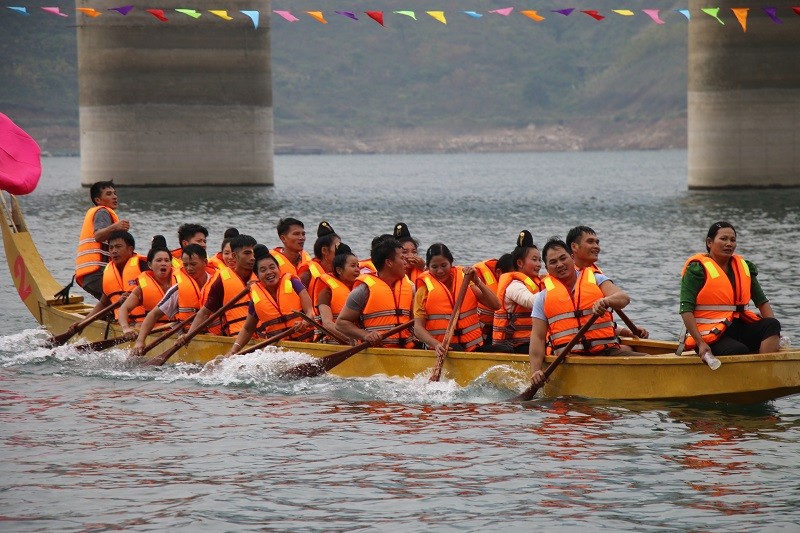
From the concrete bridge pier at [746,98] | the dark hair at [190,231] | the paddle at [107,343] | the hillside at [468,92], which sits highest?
the hillside at [468,92]

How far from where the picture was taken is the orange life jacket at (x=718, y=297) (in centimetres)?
1244

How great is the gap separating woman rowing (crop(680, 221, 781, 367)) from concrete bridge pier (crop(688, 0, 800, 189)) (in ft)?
106

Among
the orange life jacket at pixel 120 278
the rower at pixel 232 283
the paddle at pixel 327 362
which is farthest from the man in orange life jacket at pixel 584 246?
the orange life jacket at pixel 120 278

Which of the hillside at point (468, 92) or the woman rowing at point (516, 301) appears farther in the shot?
the hillside at point (468, 92)

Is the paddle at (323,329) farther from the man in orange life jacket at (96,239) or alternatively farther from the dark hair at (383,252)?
the man in orange life jacket at (96,239)

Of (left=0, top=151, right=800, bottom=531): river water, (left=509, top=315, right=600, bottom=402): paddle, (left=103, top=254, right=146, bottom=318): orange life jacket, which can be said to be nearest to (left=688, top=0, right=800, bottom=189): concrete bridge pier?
(left=0, top=151, right=800, bottom=531): river water

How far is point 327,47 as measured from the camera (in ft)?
648

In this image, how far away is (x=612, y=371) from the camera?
12953 millimetres

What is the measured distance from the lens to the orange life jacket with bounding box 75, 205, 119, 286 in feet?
61.0

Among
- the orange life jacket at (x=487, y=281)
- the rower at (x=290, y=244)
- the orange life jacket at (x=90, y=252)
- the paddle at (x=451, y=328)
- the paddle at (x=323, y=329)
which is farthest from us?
the orange life jacket at (x=90, y=252)

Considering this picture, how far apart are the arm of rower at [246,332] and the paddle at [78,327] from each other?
2399 mm

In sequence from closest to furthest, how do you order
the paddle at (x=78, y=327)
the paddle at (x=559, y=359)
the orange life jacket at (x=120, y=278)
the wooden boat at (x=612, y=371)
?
the wooden boat at (x=612, y=371)
the paddle at (x=559, y=359)
the paddle at (x=78, y=327)
the orange life jacket at (x=120, y=278)

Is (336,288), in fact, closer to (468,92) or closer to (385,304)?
(385,304)

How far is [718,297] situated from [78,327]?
27.0 ft
